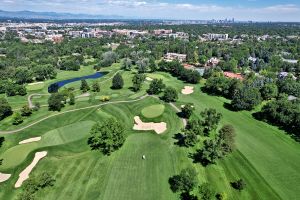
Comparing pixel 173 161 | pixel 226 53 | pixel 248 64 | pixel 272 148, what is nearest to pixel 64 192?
pixel 173 161

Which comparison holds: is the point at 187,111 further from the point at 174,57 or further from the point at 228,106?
the point at 174,57

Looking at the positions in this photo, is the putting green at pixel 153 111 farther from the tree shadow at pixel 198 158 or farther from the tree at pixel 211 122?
the tree shadow at pixel 198 158

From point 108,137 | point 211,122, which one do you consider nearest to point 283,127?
point 211,122

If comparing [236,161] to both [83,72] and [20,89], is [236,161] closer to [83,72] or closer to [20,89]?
[20,89]

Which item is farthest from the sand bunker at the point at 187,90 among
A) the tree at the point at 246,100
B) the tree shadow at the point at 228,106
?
the tree at the point at 246,100

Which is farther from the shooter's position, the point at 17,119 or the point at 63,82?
the point at 63,82

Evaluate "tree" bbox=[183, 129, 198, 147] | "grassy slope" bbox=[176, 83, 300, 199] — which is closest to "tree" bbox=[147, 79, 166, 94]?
Result: "grassy slope" bbox=[176, 83, 300, 199]
